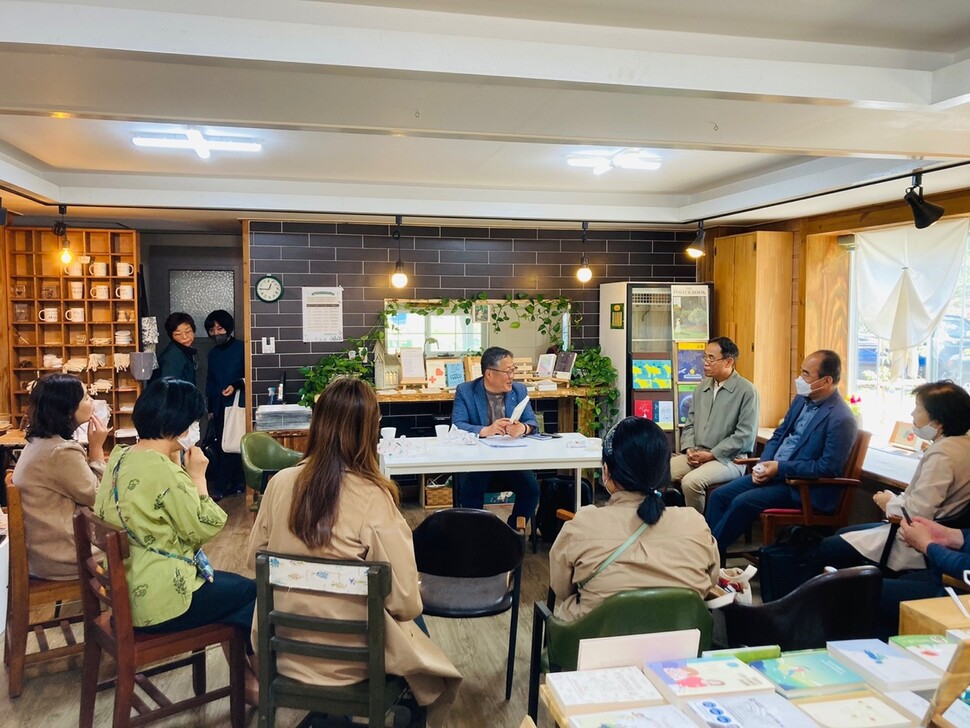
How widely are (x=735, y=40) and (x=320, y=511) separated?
Result: 226 centimetres

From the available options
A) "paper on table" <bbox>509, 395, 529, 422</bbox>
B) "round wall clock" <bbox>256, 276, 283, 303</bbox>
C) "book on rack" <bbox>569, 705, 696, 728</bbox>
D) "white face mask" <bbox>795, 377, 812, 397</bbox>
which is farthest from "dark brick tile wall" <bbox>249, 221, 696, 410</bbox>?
"book on rack" <bbox>569, 705, 696, 728</bbox>

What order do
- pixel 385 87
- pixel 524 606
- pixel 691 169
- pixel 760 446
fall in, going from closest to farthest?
1. pixel 385 87
2. pixel 524 606
3. pixel 691 169
4. pixel 760 446

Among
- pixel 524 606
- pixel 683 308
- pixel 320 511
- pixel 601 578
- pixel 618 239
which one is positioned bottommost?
pixel 524 606

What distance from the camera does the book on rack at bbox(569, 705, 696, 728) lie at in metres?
1.45

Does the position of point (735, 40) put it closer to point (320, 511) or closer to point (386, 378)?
point (320, 511)

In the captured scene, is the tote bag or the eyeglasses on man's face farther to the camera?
the tote bag

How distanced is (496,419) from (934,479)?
2596 millimetres

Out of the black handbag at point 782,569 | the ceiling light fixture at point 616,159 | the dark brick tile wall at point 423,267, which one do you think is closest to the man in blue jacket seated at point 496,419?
the ceiling light fixture at point 616,159

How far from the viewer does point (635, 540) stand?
2123 millimetres

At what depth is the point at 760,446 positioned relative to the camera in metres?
5.61

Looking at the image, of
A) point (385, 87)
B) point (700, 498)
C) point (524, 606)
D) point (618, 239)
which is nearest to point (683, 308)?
point (618, 239)

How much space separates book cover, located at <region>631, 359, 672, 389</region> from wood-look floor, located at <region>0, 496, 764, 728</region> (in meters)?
2.97

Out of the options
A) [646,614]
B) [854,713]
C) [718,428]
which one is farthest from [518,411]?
[854,713]

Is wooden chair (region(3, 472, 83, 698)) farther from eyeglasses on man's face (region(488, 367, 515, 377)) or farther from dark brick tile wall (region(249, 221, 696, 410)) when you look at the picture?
dark brick tile wall (region(249, 221, 696, 410))
